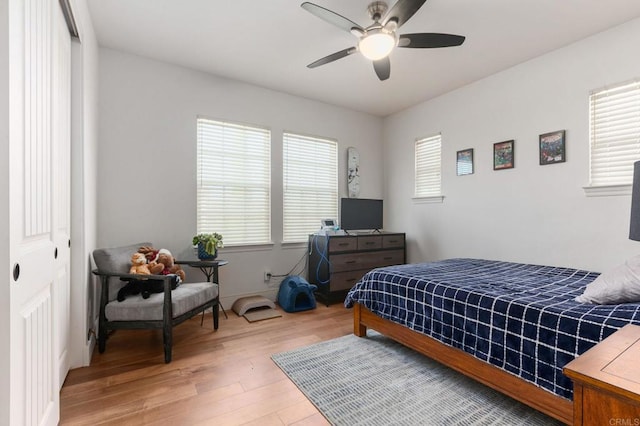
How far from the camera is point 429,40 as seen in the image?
2180 millimetres

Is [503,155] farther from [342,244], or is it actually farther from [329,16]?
[329,16]

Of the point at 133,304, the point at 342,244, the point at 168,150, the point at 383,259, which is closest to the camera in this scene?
the point at 133,304

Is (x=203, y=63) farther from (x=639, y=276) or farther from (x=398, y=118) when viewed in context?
(x=639, y=276)

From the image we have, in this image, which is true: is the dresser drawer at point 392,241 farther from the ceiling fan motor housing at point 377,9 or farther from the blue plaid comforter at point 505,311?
the ceiling fan motor housing at point 377,9

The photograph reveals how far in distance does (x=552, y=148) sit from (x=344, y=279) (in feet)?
8.30

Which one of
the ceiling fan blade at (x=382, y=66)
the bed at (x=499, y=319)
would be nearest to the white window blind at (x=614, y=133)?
the bed at (x=499, y=319)

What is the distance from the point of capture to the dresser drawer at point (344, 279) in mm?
3677

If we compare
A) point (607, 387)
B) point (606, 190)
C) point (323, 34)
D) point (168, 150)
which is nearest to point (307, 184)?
point (168, 150)

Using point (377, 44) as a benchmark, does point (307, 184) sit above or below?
below

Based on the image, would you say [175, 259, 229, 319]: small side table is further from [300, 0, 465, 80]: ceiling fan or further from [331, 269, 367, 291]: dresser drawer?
[300, 0, 465, 80]: ceiling fan

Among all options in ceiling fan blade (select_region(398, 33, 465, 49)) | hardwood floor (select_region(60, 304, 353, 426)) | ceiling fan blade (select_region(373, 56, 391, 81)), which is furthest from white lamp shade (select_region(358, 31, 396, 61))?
hardwood floor (select_region(60, 304, 353, 426))

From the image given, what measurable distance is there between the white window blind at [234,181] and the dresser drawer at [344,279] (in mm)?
935

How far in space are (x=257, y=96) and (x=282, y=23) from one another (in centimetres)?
129

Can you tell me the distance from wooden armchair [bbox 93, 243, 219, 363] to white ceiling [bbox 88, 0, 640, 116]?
6.18 feet
